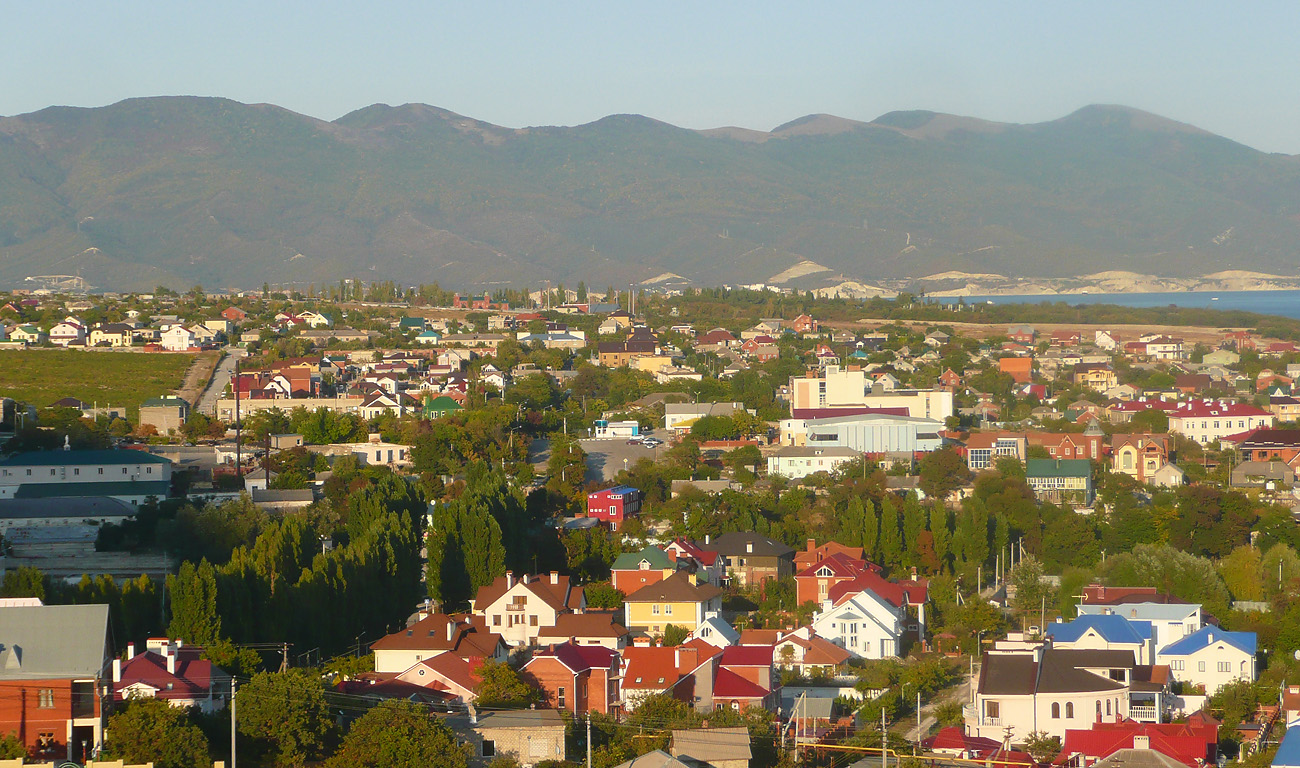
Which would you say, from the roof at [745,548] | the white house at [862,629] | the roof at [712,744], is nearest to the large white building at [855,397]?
the roof at [745,548]

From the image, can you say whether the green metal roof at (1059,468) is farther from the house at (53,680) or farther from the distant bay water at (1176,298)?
the distant bay water at (1176,298)

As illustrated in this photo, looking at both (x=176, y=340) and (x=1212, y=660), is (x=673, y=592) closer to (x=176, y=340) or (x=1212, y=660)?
(x=1212, y=660)

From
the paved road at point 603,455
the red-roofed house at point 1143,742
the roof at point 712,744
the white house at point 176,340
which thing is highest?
the white house at point 176,340

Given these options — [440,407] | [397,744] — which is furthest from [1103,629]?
[440,407]

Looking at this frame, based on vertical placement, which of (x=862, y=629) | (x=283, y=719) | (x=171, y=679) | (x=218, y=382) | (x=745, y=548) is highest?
(x=218, y=382)

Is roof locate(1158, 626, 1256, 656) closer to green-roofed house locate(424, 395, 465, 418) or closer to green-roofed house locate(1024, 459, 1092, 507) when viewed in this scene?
green-roofed house locate(1024, 459, 1092, 507)
